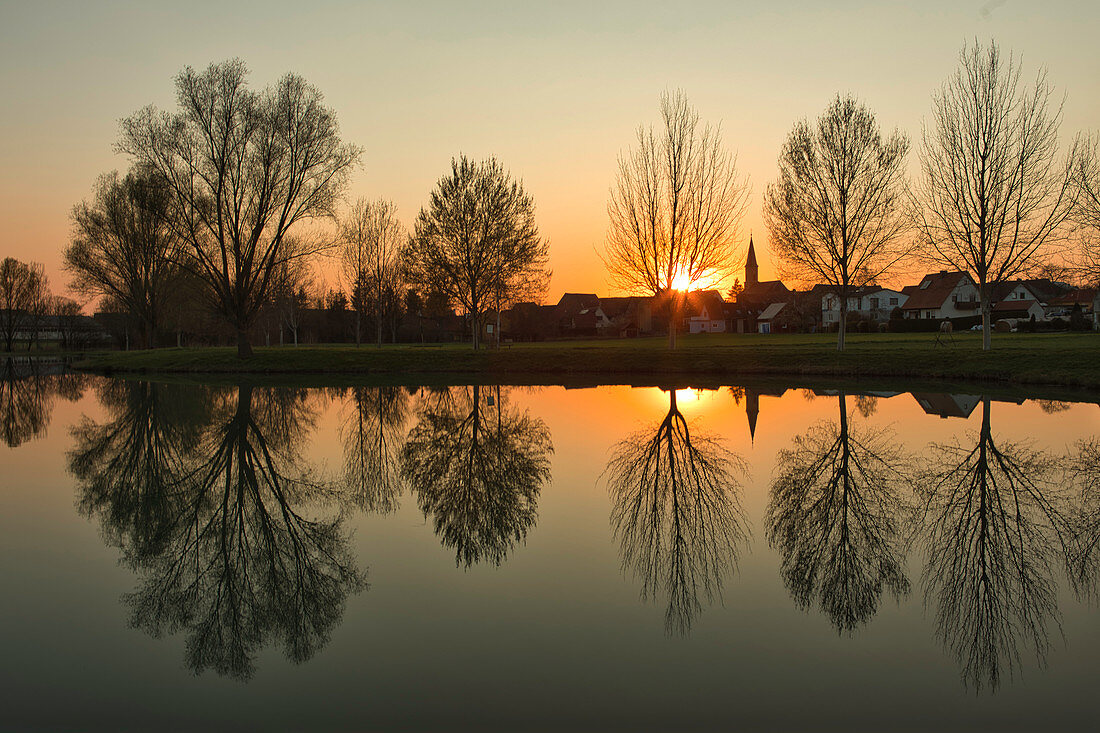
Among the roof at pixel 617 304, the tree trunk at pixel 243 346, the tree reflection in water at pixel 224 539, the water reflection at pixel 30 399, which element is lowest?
the tree reflection in water at pixel 224 539

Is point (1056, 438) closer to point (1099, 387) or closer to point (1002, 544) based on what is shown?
point (1002, 544)

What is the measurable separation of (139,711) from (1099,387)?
2610 cm

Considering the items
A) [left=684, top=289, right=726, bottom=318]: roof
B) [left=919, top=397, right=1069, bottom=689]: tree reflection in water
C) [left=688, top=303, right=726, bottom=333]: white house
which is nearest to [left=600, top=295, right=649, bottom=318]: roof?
[left=684, top=289, right=726, bottom=318]: roof

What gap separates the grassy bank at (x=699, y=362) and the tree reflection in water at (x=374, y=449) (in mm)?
12304

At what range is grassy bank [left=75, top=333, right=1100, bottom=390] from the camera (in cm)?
2534

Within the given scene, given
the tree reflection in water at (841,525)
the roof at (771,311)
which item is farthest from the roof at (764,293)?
the tree reflection in water at (841,525)

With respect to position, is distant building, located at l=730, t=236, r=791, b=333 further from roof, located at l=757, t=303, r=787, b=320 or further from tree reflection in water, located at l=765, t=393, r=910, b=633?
tree reflection in water, located at l=765, t=393, r=910, b=633

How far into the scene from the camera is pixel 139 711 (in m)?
3.88

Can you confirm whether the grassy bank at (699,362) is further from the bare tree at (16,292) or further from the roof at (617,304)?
the roof at (617,304)

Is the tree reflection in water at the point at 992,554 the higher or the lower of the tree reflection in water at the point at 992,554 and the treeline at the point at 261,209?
the lower

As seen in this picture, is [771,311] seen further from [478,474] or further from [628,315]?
[478,474]

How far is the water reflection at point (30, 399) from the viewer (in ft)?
50.9

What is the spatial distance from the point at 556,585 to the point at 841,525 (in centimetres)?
335

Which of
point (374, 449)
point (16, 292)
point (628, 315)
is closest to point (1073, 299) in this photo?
point (628, 315)
